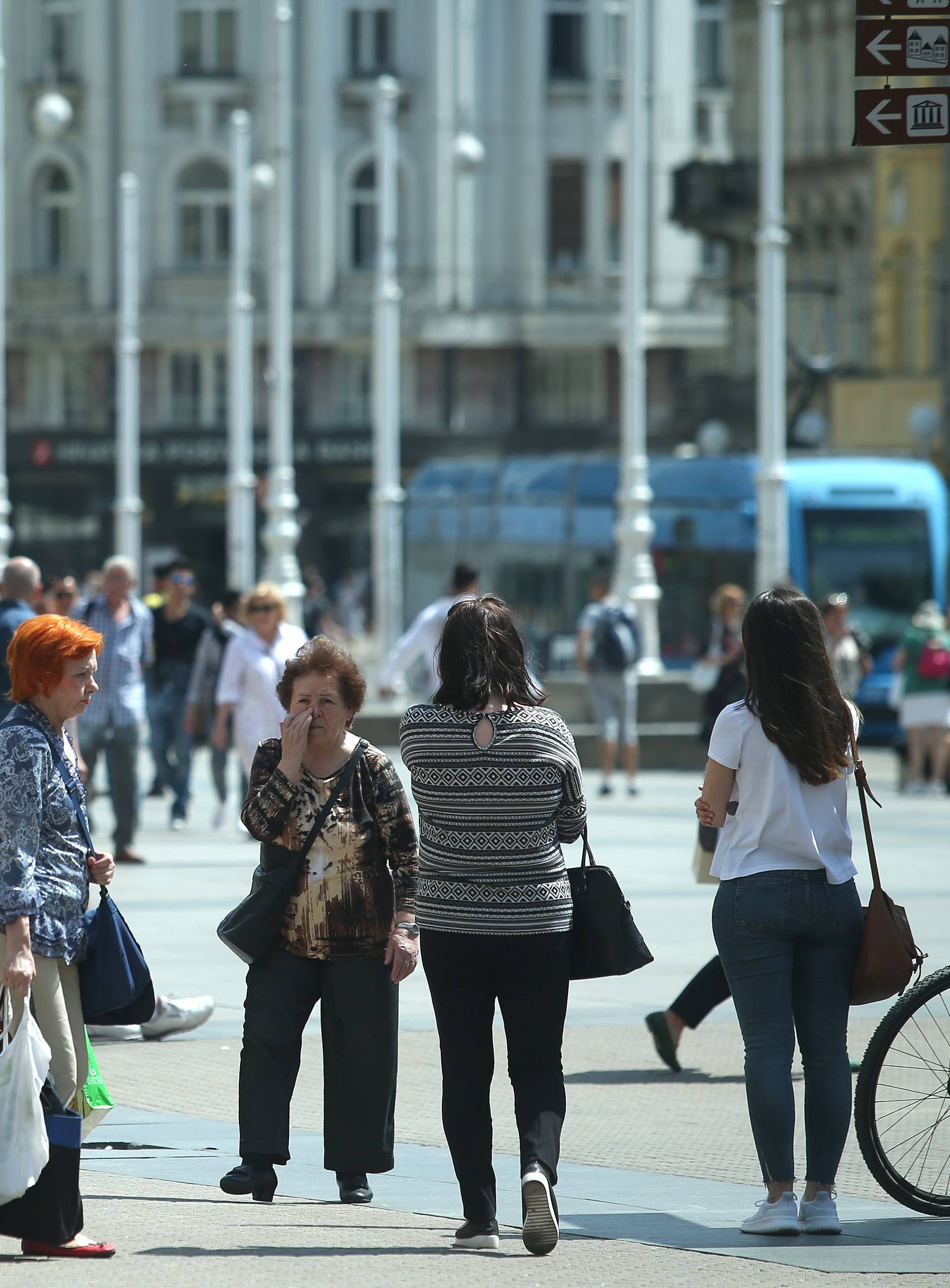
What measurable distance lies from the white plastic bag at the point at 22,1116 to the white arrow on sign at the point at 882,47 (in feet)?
11.5

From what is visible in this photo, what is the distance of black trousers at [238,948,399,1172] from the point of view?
6.32 m

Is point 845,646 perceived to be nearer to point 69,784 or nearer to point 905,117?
point 905,117

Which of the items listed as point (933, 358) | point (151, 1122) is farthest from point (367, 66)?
point (151, 1122)

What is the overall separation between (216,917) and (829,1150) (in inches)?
262

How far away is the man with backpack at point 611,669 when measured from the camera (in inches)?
775

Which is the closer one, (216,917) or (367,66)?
(216,917)

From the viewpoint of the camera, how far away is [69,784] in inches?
243

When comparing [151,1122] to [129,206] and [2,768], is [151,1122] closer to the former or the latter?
[2,768]

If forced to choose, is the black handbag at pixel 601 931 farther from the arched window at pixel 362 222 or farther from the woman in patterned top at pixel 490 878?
the arched window at pixel 362 222

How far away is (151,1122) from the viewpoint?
25.0 feet

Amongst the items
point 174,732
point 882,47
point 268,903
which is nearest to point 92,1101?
point 268,903

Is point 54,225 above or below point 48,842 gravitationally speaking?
above

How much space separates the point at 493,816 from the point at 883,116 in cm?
236

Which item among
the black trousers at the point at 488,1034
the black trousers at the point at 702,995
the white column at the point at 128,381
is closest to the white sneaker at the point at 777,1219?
the black trousers at the point at 488,1034
